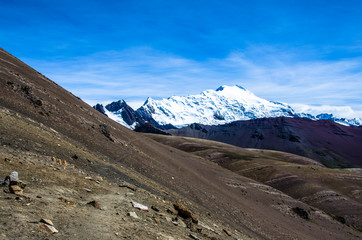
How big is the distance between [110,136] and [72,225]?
26.6m

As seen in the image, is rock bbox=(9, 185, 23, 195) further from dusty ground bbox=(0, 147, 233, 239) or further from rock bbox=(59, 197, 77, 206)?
rock bbox=(59, 197, 77, 206)

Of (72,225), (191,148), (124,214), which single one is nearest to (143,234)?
(124,214)

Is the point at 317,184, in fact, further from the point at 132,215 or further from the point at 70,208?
the point at 70,208

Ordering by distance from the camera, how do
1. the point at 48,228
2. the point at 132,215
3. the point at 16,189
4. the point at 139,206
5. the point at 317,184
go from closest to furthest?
the point at 48,228 < the point at 16,189 < the point at 132,215 < the point at 139,206 < the point at 317,184

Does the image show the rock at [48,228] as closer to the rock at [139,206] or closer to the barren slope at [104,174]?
the barren slope at [104,174]

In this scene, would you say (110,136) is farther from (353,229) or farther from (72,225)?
(353,229)

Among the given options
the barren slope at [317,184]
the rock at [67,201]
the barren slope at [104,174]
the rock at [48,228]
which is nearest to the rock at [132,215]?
the barren slope at [104,174]

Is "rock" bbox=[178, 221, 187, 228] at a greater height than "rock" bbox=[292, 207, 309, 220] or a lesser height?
greater

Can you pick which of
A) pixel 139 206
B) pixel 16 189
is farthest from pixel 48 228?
pixel 139 206

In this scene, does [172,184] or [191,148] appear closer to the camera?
[172,184]

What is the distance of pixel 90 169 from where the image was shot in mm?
20922

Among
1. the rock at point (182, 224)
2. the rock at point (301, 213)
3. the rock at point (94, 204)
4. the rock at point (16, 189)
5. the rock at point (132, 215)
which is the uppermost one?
the rock at point (16, 189)

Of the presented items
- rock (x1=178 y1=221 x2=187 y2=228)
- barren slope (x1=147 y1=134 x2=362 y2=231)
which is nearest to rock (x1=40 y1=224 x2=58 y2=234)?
rock (x1=178 y1=221 x2=187 y2=228)

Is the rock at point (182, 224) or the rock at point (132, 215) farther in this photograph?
the rock at point (182, 224)
